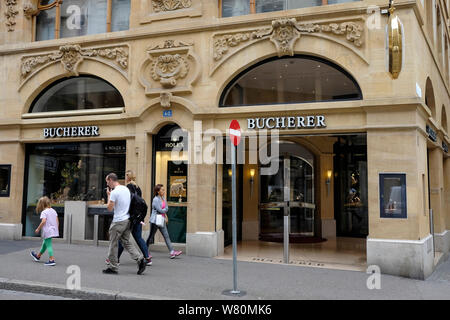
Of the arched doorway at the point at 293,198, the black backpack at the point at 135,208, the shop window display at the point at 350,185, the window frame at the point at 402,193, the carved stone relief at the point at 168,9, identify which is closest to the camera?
the black backpack at the point at 135,208

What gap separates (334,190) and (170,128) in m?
7.29

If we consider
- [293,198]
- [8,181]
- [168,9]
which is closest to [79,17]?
[168,9]

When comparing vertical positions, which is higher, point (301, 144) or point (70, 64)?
point (70, 64)

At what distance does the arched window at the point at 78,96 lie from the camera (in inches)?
459

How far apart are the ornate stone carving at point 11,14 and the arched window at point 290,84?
7.76 metres

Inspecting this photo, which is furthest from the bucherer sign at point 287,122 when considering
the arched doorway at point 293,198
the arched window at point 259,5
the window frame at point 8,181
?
the window frame at point 8,181

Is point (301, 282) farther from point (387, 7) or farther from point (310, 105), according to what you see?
point (387, 7)

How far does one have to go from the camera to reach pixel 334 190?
48.9ft

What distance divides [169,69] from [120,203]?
463 centimetres

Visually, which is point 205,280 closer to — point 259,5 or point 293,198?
point 259,5

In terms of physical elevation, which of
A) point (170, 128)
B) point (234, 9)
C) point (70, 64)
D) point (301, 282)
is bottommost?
point (301, 282)

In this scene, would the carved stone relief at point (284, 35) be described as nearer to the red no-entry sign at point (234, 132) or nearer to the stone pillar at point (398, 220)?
the stone pillar at point (398, 220)

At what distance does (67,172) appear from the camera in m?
12.4

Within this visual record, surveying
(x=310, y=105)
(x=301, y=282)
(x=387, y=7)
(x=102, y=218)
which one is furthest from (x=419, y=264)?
(x=102, y=218)
